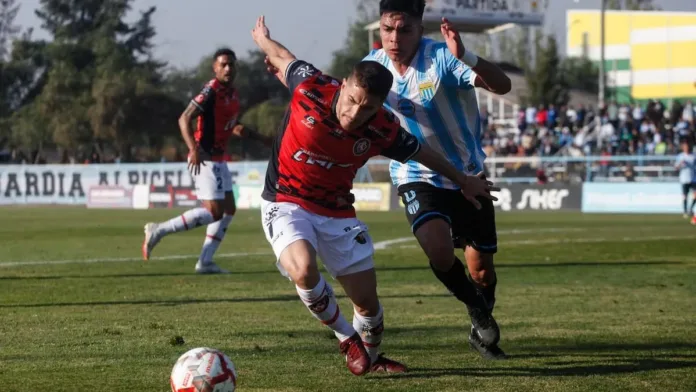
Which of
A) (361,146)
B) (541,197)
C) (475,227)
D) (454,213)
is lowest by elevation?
(541,197)

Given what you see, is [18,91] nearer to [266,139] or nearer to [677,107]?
[677,107]

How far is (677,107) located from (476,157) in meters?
38.1

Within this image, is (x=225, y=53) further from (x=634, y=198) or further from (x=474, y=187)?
(x=634, y=198)

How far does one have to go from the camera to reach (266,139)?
13.9 metres

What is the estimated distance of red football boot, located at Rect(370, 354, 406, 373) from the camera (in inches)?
261

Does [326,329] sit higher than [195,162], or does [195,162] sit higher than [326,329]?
[195,162]

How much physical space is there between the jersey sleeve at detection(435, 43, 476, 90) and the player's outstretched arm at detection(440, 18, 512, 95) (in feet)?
0.22

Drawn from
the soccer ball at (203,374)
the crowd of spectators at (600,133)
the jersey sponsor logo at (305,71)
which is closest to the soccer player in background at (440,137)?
the jersey sponsor logo at (305,71)

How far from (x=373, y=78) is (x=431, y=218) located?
165cm

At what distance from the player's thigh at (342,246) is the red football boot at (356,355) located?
411 millimetres

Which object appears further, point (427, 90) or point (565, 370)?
point (427, 90)

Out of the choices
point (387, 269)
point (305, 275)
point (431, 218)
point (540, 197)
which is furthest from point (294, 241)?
point (540, 197)

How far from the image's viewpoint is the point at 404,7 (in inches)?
286

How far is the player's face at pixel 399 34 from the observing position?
289 inches
